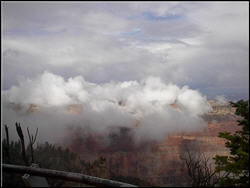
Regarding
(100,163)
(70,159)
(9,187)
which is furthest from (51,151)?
(9,187)

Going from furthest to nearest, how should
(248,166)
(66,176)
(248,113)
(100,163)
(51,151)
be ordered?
1. (51,151)
2. (100,163)
3. (248,113)
4. (248,166)
5. (66,176)

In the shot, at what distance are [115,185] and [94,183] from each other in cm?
39

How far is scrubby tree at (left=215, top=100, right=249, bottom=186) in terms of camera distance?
657 centimetres

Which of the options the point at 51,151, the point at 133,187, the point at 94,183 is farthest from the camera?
the point at 51,151

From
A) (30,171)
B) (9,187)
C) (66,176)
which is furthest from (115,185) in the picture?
(9,187)

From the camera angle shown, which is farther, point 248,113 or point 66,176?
point 248,113

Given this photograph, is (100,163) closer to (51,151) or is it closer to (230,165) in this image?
(51,151)

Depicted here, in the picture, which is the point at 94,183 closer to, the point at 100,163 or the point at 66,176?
the point at 66,176

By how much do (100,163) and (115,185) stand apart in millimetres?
110220

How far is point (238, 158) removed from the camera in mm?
7086

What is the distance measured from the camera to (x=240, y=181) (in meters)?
6.65

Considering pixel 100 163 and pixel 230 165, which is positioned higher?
pixel 230 165

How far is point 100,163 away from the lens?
10994cm

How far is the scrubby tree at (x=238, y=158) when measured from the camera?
657 cm
